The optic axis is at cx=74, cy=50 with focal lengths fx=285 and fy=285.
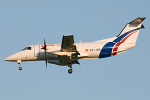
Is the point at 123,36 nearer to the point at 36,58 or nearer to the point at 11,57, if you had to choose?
the point at 36,58

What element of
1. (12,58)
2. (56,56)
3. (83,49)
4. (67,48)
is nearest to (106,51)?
(83,49)

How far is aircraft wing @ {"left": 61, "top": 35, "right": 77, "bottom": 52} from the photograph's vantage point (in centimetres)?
2825

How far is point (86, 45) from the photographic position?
31656 mm

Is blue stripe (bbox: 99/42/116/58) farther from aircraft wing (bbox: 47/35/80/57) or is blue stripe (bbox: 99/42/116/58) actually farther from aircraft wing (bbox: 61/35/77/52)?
aircraft wing (bbox: 61/35/77/52)

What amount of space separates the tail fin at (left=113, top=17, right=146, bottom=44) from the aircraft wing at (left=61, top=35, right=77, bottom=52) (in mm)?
5818

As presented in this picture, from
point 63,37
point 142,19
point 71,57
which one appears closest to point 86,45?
point 71,57

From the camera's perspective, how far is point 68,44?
2920cm

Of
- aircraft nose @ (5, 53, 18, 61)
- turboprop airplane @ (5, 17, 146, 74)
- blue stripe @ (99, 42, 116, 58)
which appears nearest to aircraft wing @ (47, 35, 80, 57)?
turboprop airplane @ (5, 17, 146, 74)

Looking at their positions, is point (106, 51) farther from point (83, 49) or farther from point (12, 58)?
point (12, 58)

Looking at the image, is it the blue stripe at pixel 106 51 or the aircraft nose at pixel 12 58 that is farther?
the aircraft nose at pixel 12 58

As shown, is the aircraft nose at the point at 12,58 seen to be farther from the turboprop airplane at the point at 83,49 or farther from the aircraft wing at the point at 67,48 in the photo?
the aircraft wing at the point at 67,48

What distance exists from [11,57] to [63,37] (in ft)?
25.6

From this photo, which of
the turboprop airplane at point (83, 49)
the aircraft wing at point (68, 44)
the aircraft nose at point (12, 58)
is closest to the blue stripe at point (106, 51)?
the turboprop airplane at point (83, 49)

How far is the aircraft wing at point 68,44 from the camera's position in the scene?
28.2 meters
